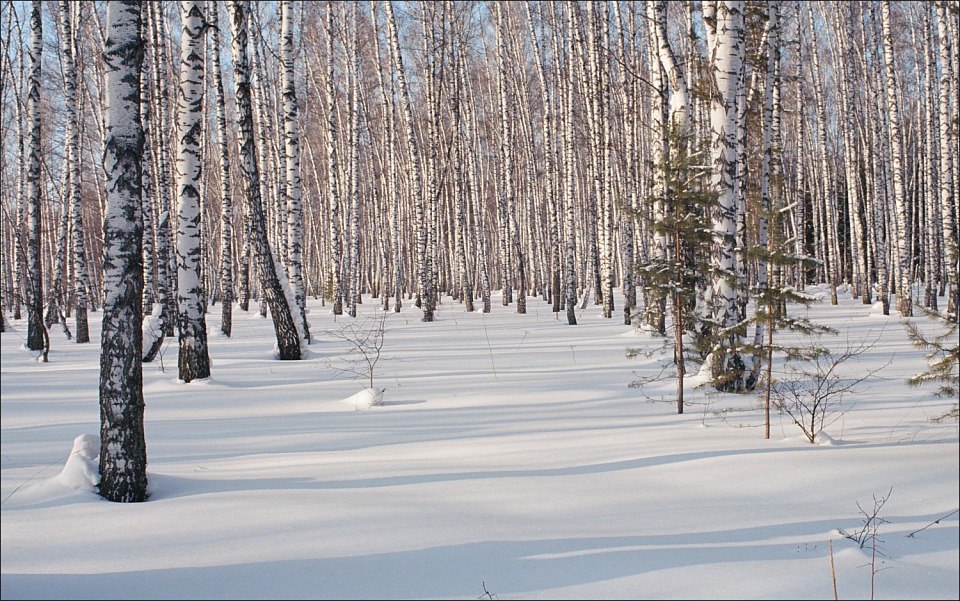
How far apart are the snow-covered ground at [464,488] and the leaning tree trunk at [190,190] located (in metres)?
0.41

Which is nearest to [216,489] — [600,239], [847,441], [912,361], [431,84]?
[847,441]

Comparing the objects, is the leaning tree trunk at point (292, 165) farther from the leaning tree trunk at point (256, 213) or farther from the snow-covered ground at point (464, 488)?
the snow-covered ground at point (464, 488)

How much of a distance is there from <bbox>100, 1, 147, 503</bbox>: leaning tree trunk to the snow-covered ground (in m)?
0.24

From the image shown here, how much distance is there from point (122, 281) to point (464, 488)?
2558 millimetres

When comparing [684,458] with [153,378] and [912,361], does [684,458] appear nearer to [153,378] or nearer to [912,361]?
[912,361]

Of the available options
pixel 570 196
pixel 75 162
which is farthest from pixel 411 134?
pixel 75 162

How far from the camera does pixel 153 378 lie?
8.78 m

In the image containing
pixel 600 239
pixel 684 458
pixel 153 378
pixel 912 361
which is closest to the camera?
pixel 684 458

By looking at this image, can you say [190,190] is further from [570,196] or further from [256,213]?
[570,196]

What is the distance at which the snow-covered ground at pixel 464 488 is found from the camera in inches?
125

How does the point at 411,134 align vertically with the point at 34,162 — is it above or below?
above

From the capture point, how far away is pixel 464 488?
4.47 meters

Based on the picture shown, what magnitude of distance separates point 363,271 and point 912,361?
116ft

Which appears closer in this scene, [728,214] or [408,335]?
[728,214]
